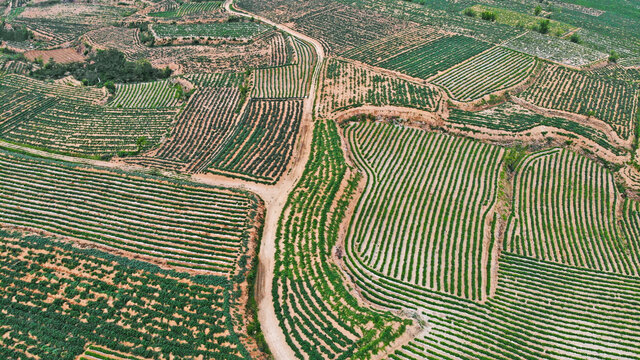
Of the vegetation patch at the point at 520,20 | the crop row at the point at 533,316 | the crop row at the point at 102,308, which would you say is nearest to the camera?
the crop row at the point at 102,308

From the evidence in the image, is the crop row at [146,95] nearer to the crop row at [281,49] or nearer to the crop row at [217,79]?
the crop row at [217,79]

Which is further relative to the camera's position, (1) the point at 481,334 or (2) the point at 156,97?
(2) the point at 156,97

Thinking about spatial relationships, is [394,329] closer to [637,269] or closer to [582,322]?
[582,322]

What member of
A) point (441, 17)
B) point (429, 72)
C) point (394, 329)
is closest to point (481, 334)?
point (394, 329)

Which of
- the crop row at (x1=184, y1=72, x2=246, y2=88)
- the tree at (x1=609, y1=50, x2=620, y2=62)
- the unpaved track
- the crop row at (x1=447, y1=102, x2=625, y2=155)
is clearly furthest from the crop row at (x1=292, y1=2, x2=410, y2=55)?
the tree at (x1=609, y1=50, x2=620, y2=62)

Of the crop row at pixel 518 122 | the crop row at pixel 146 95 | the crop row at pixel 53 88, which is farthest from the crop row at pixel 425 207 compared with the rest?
the crop row at pixel 53 88
